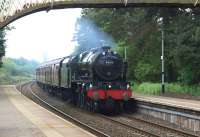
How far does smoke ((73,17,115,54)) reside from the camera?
64225 millimetres

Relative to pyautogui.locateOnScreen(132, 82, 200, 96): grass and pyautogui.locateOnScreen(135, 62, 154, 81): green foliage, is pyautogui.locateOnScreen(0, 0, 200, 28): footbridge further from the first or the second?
pyautogui.locateOnScreen(135, 62, 154, 81): green foliage

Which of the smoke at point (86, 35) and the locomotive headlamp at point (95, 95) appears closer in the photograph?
the locomotive headlamp at point (95, 95)

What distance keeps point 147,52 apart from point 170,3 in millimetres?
35638

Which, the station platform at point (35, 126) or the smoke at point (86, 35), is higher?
the smoke at point (86, 35)

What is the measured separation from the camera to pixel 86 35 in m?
76.7

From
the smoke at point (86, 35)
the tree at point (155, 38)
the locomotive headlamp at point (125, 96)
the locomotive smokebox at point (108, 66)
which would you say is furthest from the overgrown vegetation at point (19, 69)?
the locomotive headlamp at point (125, 96)

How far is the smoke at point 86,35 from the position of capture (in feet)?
211

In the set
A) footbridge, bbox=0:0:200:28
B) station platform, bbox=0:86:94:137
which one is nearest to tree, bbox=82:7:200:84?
station platform, bbox=0:86:94:137

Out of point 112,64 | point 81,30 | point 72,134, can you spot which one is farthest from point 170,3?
point 81,30

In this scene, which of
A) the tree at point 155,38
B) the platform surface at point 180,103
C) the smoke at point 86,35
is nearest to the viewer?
the platform surface at point 180,103

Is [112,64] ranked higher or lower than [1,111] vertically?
higher

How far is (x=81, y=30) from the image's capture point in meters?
79.1

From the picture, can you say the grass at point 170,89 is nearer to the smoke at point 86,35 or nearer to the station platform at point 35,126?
the smoke at point 86,35

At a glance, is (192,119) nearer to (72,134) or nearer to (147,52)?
(72,134)
